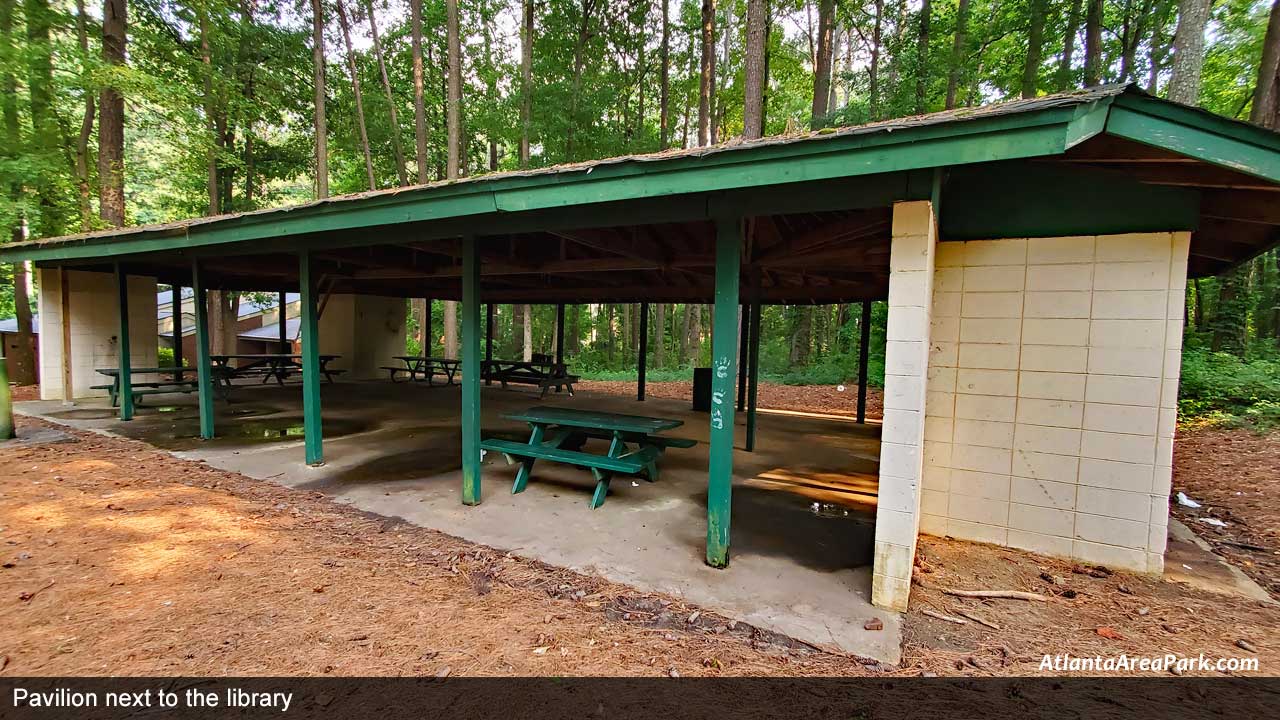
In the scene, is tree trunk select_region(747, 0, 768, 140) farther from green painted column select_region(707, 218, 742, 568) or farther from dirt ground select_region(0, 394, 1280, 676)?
dirt ground select_region(0, 394, 1280, 676)

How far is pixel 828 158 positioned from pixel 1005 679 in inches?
97.7

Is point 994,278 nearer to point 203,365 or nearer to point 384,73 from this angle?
point 203,365

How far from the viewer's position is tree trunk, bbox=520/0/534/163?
14.2 metres

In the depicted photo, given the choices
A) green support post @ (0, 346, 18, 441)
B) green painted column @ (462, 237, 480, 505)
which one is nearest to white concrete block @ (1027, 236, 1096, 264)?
green painted column @ (462, 237, 480, 505)

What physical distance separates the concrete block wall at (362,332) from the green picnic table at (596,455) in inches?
439

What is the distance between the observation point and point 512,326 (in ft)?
80.5

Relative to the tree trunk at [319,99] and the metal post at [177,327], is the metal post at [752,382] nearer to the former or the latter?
the metal post at [177,327]

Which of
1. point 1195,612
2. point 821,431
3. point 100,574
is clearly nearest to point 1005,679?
point 1195,612

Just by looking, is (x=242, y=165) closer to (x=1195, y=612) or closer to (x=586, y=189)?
(x=586, y=189)

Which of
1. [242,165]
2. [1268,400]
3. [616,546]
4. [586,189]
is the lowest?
[616,546]

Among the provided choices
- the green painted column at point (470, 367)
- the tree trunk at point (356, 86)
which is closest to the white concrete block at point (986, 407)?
the green painted column at point (470, 367)

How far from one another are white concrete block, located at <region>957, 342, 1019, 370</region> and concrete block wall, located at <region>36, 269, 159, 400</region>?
1295 centimetres

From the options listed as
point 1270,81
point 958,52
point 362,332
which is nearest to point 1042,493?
point 1270,81

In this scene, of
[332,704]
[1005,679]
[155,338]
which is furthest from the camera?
[155,338]
